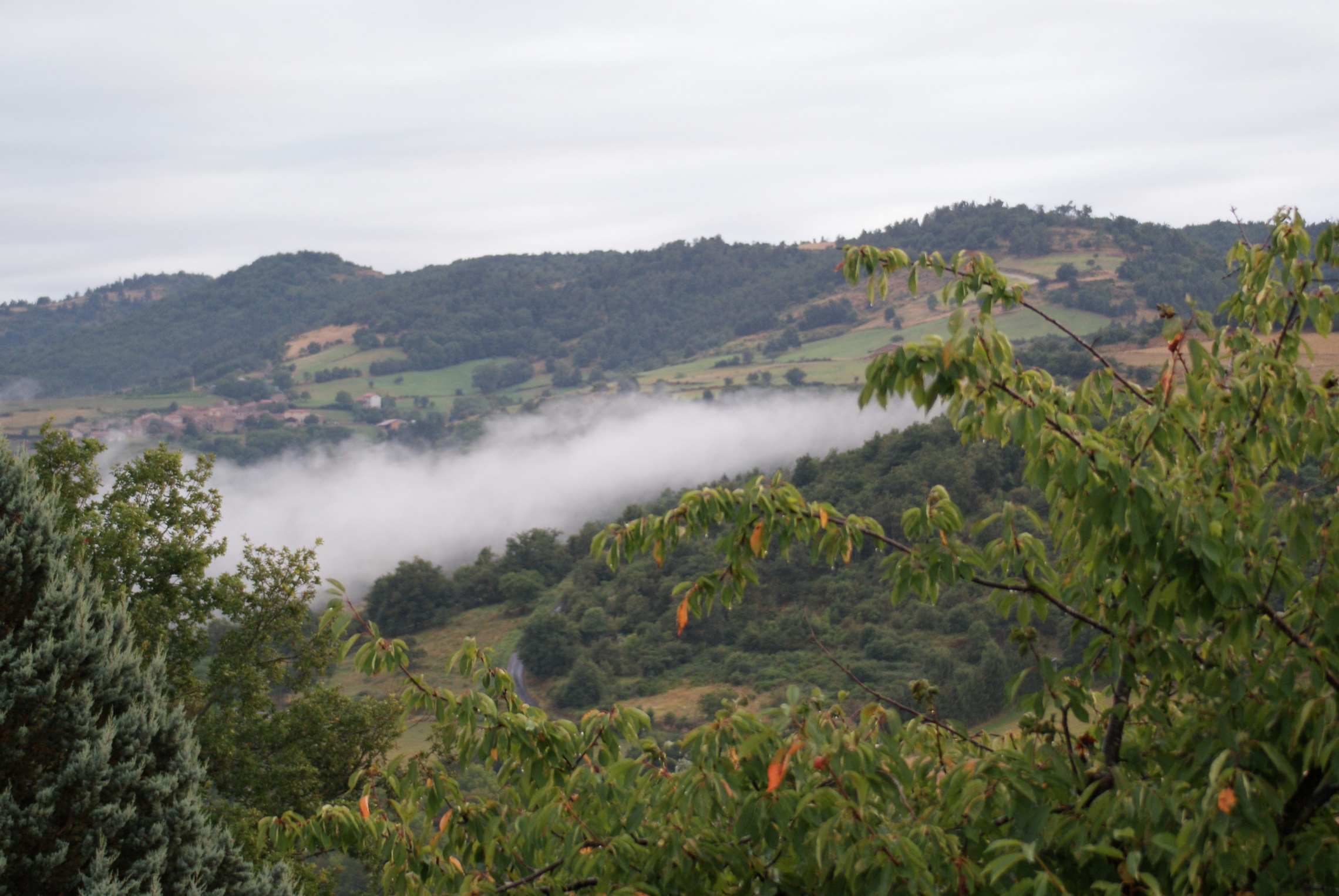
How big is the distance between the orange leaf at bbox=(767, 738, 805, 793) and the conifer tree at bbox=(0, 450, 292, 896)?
255 inches

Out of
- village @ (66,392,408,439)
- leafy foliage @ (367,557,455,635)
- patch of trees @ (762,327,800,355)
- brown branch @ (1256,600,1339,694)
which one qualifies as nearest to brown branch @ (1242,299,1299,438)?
brown branch @ (1256,600,1339,694)

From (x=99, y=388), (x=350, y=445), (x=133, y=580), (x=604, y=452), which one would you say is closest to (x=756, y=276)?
(x=604, y=452)

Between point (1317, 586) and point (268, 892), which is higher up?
point (1317, 586)

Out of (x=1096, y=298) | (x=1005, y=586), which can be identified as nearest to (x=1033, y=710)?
(x=1005, y=586)

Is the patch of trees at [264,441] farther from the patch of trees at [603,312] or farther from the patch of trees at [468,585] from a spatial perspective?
the patch of trees at [468,585]

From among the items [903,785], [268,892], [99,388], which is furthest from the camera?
[99,388]

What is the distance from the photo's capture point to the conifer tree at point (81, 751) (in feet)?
24.0

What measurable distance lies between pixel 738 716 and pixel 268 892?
25.6 feet

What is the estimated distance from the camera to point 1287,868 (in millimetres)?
3012

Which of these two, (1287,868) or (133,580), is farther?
(133,580)

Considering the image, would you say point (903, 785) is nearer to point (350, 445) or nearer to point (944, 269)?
point (944, 269)

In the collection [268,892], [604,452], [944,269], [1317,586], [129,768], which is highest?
[944,269]

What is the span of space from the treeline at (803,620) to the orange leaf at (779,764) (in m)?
23.1

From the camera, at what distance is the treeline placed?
109 ft
